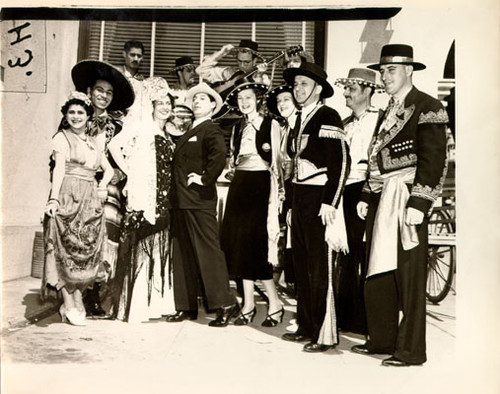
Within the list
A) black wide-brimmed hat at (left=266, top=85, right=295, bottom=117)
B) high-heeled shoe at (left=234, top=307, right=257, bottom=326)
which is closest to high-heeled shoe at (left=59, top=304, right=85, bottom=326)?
high-heeled shoe at (left=234, top=307, right=257, bottom=326)

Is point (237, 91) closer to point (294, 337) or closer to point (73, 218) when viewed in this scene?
point (73, 218)

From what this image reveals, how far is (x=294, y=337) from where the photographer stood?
8.48ft

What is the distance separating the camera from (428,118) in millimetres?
2525

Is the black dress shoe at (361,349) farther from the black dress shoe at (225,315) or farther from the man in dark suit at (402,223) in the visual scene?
the black dress shoe at (225,315)

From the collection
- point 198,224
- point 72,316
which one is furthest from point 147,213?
point 72,316

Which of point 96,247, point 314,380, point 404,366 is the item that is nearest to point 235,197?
point 96,247

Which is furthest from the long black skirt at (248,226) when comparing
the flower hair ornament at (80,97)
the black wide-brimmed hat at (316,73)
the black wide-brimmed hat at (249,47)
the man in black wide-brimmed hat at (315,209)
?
the flower hair ornament at (80,97)

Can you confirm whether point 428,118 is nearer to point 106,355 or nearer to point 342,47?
point 342,47

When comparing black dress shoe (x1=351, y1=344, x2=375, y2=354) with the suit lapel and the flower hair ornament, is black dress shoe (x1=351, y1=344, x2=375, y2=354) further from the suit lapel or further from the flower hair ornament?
the flower hair ornament

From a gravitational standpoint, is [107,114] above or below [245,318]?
above

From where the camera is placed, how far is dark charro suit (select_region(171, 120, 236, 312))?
2.69 m

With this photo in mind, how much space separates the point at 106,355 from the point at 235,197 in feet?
3.06

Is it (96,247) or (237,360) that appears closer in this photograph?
(237,360)

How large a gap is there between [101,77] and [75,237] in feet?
2.59
